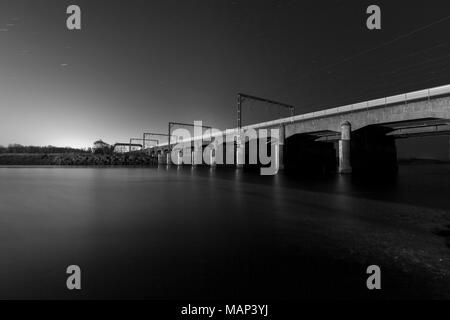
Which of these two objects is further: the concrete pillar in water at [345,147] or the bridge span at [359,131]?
the concrete pillar in water at [345,147]

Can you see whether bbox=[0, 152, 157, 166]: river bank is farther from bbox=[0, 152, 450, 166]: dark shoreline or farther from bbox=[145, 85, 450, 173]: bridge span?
bbox=[145, 85, 450, 173]: bridge span

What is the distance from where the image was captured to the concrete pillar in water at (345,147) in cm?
3909

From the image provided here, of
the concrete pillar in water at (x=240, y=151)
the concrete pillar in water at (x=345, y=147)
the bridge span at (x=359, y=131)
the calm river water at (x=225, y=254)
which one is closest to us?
the calm river water at (x=225, y=254)

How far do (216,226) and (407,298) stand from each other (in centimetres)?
510

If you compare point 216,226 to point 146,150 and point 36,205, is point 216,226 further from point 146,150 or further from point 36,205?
point 146,150

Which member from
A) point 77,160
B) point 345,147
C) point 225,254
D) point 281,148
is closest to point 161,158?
point 77,160

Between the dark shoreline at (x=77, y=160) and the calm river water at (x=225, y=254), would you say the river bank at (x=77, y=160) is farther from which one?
the calm river water at (x=225, y=254)

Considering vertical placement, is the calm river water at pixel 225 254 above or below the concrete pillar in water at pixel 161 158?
below

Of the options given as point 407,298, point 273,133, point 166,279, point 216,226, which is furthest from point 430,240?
point 273,133

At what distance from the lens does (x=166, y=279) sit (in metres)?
4.02

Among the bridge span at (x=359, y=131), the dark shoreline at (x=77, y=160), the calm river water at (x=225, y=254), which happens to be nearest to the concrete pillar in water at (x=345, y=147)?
the bridge span at (x=359, y=131)

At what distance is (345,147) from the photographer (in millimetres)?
39281

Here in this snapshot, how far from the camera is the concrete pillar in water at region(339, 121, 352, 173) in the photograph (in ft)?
128

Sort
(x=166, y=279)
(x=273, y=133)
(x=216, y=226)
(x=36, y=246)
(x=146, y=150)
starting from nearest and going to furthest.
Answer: (x=166, y=279), (x=36, y=246), (x=216, y=226), (x=273, y=133), (x=146, y=150)
